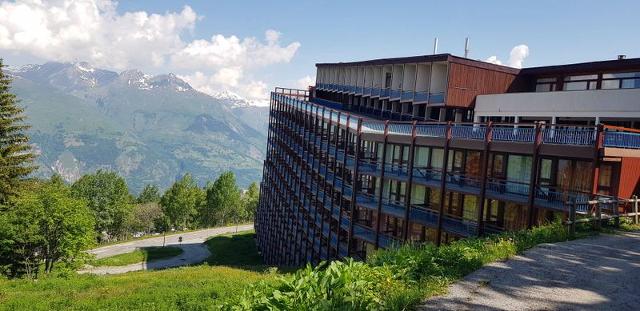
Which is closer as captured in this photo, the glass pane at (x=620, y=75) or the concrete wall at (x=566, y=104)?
the concrete wall at (x=566, y=104)

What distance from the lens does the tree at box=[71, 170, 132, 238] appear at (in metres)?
101

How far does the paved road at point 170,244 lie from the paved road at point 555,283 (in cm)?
5750

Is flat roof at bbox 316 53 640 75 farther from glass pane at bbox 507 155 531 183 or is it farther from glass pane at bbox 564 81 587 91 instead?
glass pane at bbox 507 155 531 183

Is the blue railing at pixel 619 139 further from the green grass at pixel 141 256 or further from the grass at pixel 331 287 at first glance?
the green grass at pixel 141 256

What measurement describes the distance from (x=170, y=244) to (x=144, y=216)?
2599cm

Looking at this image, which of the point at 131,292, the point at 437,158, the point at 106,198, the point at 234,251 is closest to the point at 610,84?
the point at 437,158

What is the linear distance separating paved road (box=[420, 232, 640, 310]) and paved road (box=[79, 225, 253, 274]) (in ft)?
189

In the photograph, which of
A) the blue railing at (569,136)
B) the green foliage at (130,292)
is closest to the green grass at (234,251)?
the green foliage at (130,292)

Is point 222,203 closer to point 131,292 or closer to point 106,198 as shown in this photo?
point 106,198

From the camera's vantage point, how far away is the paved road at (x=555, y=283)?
10.9m

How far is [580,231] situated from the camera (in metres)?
18.9

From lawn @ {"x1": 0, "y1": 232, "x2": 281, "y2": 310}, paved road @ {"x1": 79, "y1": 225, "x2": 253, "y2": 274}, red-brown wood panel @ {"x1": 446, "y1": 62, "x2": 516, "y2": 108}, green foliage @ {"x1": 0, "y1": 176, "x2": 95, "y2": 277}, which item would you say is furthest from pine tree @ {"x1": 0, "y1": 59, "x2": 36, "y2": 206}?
red-brown wood panel @ {"x1": 446, "y1": 62, "x2": 516, "y2": 108}

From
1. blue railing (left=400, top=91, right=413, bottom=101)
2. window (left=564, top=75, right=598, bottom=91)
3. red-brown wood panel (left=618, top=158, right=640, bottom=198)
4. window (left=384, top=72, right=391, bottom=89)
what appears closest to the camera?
red-brown wood panel (left=618, top=158, right=640, bottom=198)

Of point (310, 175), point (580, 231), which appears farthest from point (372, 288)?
point (310, 175)
